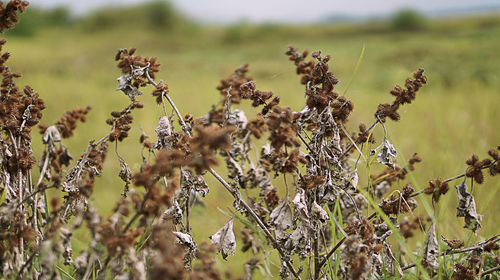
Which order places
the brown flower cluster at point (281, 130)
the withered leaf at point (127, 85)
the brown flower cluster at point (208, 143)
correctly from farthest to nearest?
1. the withered leaf at point (127, 85)
2. the brown flower cluster at point (281, 130)
3. the brown flower cluster at point (208, 143)

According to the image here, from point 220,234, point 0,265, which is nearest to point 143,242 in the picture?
point 220,234

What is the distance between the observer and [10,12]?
1.33 metres

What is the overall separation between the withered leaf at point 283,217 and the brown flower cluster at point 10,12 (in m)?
1.08

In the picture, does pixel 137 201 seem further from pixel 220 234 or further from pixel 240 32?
pixel 240 32

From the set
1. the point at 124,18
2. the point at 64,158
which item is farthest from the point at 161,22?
the point at 64,158

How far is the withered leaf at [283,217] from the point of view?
1.22 metres

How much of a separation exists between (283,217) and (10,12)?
3.75ft

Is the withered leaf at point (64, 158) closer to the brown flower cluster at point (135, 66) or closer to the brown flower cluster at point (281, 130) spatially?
the brown flower cluster at point (135, 66)

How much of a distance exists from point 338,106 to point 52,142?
3.17 feet

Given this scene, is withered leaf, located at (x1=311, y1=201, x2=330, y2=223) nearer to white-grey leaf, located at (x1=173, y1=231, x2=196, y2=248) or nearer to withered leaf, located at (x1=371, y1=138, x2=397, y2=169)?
withered leaf, located at (x1=371, y1=138, x2=397, y2=169)

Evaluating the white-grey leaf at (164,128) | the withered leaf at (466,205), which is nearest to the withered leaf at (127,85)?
the white-grey leaf at (164,128)

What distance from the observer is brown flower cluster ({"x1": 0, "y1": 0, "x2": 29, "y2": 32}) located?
132cm

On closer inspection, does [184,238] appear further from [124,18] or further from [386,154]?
[124,18]

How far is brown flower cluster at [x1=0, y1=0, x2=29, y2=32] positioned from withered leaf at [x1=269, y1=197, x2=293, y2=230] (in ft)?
3.54
